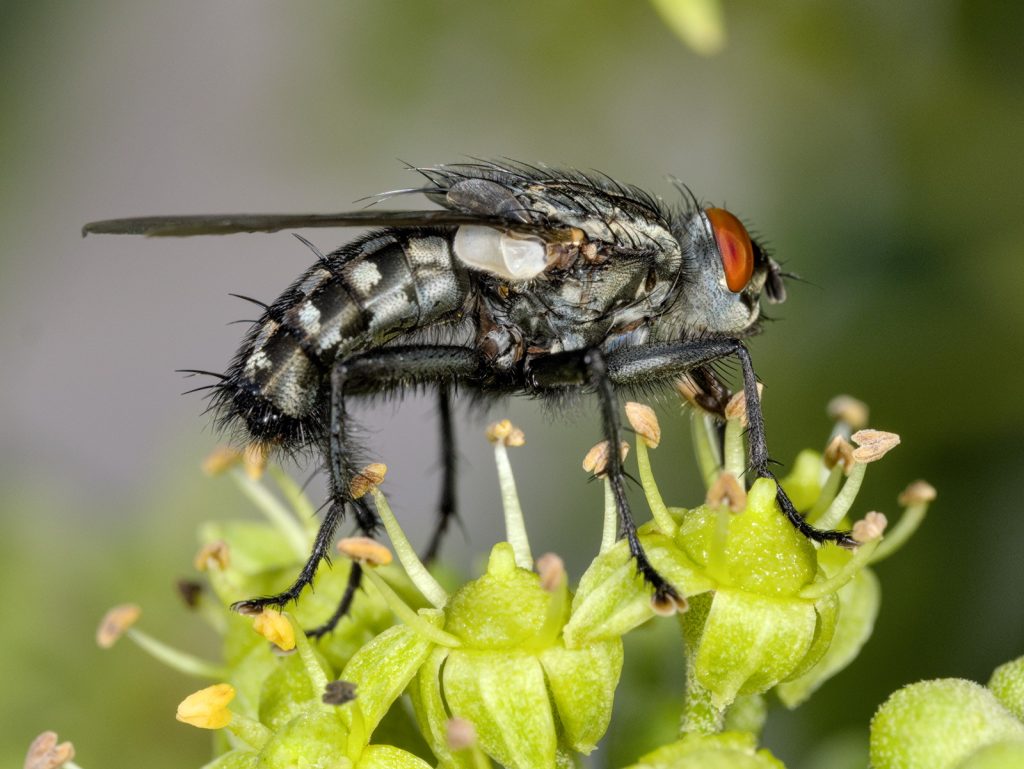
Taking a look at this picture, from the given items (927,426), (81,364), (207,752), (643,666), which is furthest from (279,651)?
(81,364)

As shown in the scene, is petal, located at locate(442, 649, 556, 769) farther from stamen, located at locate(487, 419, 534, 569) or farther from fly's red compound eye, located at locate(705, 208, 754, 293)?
fly's red compound eye, located at locate(705, 208, 754, 293)

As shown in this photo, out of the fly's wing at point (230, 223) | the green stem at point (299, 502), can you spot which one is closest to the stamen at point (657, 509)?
the fly's wing at point (230, 223)

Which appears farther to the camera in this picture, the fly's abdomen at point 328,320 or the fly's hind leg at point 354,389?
the fly's abdomen at point 328,320

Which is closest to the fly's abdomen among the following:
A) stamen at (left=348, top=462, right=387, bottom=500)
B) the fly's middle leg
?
stamen at (left=348, top=462, right=387, bottom=500)

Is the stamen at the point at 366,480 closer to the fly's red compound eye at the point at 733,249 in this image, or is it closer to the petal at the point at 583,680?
the petal at the point at 583,680

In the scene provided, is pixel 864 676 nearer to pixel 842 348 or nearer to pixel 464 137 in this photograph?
pixel 842 348

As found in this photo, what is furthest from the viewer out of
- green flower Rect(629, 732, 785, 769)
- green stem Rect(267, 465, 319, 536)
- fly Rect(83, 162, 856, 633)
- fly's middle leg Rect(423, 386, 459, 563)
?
fly's middle leg Rect(423, 386, 459, 563)

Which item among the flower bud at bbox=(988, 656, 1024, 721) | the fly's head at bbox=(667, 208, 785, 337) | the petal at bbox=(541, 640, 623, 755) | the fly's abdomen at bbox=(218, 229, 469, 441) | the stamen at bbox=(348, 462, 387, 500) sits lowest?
the flower bud at bbox=(988, 656, 1024, 721)
